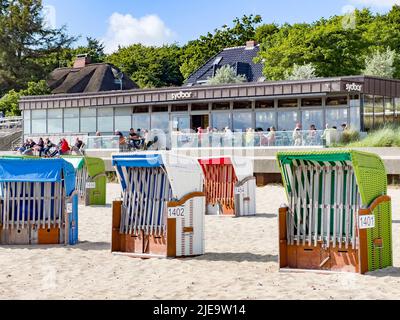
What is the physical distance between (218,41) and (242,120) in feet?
166

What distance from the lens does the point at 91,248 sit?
46.4ft

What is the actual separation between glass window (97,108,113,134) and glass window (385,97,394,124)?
14501 millimetres

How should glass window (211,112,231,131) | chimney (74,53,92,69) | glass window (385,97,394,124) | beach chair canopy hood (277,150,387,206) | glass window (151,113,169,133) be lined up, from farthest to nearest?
chimney (74,53,92,69) < glass window (151,113,169,133) < glass window (211,112,231,131) < glass window (385,97,394,124) < beach chair canopy hood (277,150,387,206)

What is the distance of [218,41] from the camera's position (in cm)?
8925

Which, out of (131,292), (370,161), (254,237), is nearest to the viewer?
(131,292)

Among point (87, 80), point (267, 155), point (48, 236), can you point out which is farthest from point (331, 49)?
point (48, 236)

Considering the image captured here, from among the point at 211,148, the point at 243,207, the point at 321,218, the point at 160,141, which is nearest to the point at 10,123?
the point at 160,141

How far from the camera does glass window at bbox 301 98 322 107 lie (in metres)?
36.9

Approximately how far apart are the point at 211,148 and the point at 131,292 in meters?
24.7

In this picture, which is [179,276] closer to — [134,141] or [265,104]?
[134,141]

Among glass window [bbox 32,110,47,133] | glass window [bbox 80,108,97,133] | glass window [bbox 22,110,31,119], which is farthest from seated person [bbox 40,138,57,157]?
glass window [bbox 22,110,31,119]

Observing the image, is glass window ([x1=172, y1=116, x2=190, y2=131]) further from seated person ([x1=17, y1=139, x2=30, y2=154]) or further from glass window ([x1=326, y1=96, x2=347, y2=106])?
glass window ([x1=326, y1=96, x2=347, y2=106])
